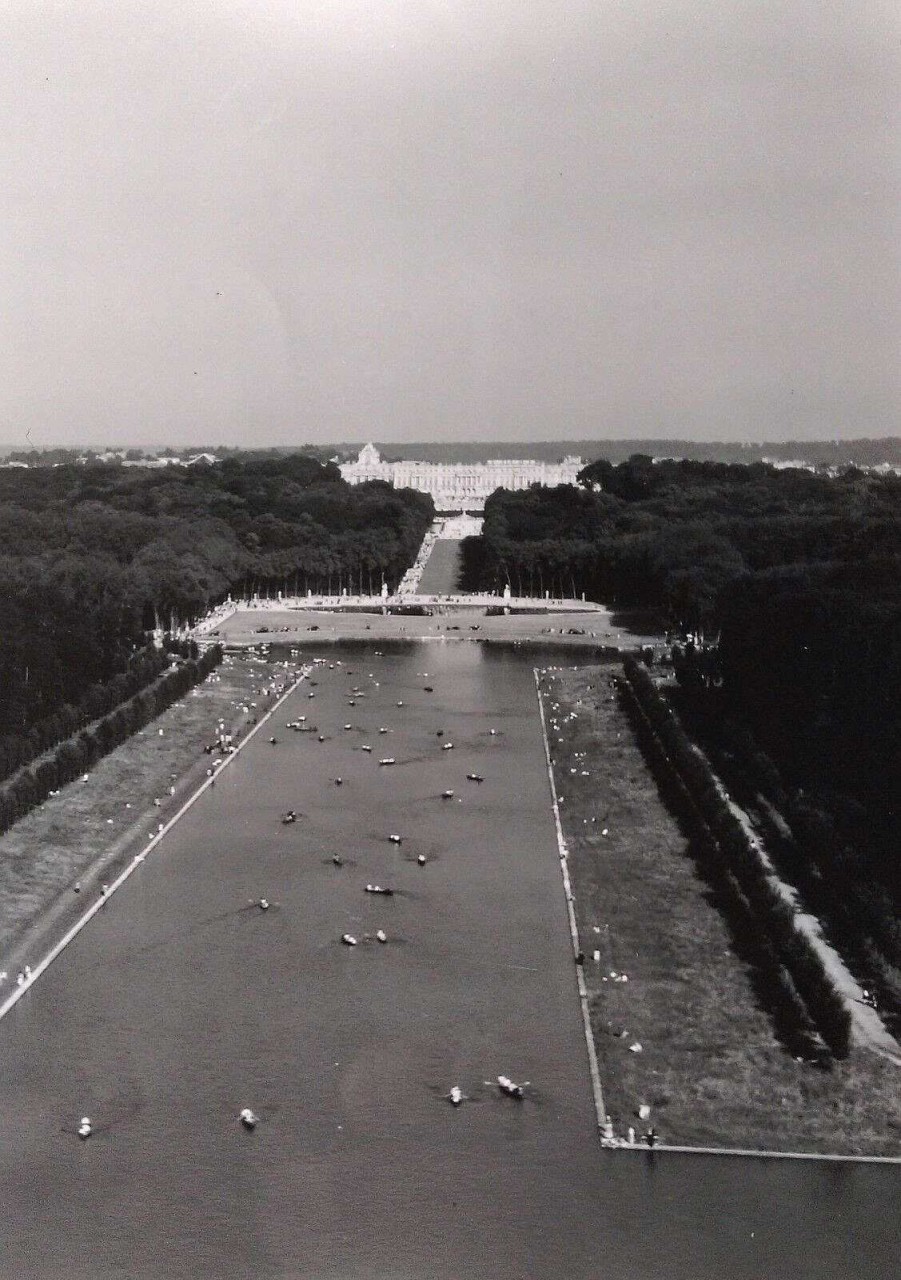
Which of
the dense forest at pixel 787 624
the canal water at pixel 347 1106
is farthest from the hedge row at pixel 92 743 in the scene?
the dense forest at pixel 787 624

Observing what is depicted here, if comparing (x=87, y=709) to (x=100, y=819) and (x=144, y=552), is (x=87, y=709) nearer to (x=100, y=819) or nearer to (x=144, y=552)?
(x=100, y=819)

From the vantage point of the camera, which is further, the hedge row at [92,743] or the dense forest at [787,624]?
the hedge row at [92,743]

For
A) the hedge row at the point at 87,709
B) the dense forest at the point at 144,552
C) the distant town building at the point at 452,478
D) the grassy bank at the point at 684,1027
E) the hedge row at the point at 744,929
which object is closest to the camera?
the grassy bank at the point at 684,1027

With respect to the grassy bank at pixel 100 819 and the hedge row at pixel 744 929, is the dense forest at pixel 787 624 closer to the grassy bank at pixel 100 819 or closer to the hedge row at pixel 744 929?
the hedge row at pixel 744 929

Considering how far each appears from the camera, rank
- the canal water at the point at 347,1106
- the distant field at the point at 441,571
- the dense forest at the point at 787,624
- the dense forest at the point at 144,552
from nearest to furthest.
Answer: the canal water at the point at 347,1106, the dense forest at the point at 787,624, the dense forest at the point at 144,552, the distant field at the point at 441,571

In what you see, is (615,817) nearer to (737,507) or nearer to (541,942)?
(541,942)

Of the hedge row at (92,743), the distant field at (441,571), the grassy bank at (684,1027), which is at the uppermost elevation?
the hedge row at (92,743)

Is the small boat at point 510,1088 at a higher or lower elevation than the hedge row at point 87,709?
lower
